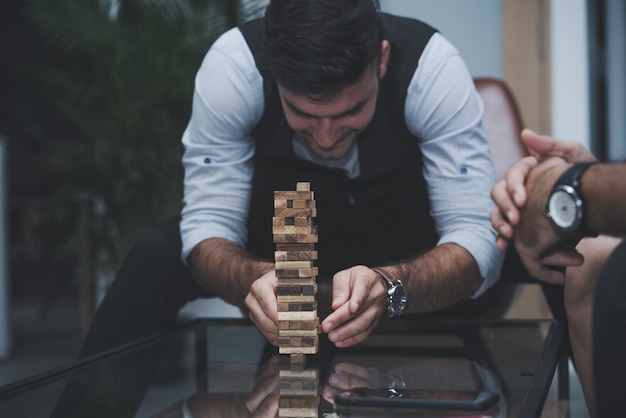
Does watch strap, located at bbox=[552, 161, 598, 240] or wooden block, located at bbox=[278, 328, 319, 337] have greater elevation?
watch strap, located at bbox=[552, 161, 598, 240]

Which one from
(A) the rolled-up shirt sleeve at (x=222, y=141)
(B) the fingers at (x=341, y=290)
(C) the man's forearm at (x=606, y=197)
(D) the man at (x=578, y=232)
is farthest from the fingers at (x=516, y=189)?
(A) the rolled-up shirt sleeve at (x=222, y=141)

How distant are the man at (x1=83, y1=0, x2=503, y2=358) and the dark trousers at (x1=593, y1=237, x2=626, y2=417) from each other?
520 millimetres

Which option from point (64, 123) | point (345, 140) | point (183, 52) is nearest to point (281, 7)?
point (345, 140)

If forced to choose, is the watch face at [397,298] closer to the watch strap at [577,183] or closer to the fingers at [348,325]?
the fingers at [348,325]

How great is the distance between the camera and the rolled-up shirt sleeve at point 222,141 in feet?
5.36

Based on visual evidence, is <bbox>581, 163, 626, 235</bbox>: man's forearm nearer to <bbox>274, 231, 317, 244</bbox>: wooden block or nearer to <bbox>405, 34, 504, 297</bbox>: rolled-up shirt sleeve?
<bbox>274, 231, 317, 244</bbox>: wooden block

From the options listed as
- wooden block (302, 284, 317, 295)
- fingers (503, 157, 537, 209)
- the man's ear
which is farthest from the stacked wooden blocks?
the man's ear

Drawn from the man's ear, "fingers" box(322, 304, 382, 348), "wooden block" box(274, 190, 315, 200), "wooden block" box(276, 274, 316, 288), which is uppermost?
the man's ear

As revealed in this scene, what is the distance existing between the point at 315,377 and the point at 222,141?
0.72 metres

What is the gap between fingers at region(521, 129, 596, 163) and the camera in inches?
43.3

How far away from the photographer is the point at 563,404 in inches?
57.2

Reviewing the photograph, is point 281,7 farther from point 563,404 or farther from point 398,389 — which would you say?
point 563,404

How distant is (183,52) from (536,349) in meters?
1.87

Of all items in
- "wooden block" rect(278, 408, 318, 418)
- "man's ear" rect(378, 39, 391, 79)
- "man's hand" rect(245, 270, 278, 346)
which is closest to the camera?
"wooden block" rect(278, 408, 318, 418)
